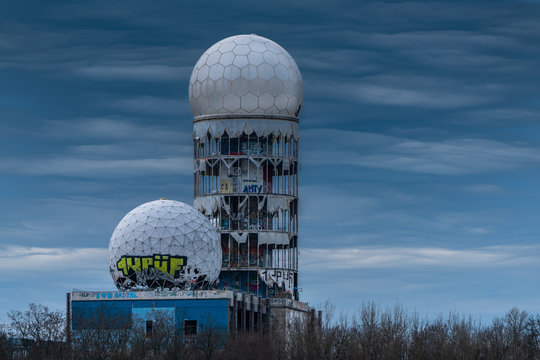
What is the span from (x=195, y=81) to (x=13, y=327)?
38845 millimetres

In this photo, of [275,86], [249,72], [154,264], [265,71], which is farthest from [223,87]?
[154,264]

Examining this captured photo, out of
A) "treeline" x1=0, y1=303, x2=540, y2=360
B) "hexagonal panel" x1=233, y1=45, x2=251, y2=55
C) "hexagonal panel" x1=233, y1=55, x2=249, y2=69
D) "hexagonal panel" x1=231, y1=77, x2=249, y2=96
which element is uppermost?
"hexagonal panel" x1=233, y1=45, x2=251, y2=55

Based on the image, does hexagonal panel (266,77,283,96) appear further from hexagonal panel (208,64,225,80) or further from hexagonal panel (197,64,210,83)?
hexagonal panel (197,64,210,83)

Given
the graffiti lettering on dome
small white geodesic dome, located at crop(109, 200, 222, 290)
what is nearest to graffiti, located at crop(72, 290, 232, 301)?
small white geodesic dome, located at crop(109, 200, 222, 290)

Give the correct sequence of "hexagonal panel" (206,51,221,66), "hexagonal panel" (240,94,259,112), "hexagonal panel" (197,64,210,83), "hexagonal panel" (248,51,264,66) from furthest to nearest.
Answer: "hexagonal panel" (197,64,210,83) < "hexagonal panel" (206,51,221,66) < "hexagonal panel" (248,51,264,66) < "hexagonal panel" (240,94,259,112)

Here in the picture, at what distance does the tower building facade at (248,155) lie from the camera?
479 ft

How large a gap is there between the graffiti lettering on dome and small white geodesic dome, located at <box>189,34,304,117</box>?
24171 millimetres

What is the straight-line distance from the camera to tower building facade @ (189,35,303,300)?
14600 centimetres

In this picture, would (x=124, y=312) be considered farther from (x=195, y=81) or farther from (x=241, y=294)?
(x=195, y=81)

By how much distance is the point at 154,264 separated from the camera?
129 metres

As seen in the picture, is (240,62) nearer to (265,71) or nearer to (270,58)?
(265,71)

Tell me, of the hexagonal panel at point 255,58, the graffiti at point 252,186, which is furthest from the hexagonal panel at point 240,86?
the graffiti at point 252,186

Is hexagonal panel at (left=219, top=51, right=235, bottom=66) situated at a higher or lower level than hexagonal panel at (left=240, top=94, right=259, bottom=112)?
higher

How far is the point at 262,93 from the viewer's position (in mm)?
146375
